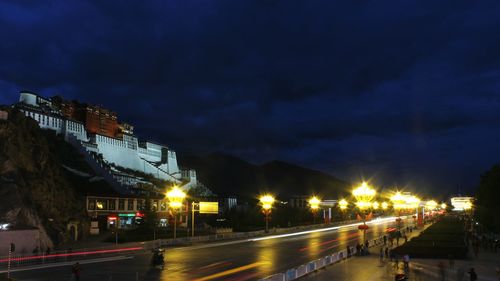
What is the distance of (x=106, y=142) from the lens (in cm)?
11638

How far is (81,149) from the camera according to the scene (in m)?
104

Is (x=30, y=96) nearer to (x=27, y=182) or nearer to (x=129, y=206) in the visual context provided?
(x=129, y=206)

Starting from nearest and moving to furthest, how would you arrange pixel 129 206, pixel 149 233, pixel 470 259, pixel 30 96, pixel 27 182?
pixel 470 259, pixel 27 182, pixel 149 233, pixel 129 206, pixel 30 96

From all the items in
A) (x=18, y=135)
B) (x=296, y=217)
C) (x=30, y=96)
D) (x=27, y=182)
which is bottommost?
(x=296, y=217)

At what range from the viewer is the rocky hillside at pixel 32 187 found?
52.0 metres

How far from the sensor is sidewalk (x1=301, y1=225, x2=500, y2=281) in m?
31.1

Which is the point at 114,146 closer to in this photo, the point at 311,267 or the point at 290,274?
the point at 311,267

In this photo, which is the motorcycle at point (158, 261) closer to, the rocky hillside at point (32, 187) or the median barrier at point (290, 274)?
the median barrier at point (290, 274)

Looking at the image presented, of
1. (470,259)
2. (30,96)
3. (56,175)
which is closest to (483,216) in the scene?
(470,259)

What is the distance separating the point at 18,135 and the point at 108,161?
53.2 m

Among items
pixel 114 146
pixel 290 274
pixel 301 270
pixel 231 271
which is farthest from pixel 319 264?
pixel 114 146

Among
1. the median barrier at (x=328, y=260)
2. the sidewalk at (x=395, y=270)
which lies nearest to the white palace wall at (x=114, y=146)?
the median barrier at (x=328, y=260)

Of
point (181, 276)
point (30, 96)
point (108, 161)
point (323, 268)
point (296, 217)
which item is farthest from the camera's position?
Result: point (296, 217)

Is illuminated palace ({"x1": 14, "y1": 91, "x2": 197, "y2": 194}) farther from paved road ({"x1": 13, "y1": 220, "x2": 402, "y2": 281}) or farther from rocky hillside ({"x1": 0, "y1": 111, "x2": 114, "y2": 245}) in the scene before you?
paved road ({"x1": 13, "y1": 220, "x2": 402, "y2": 281})
